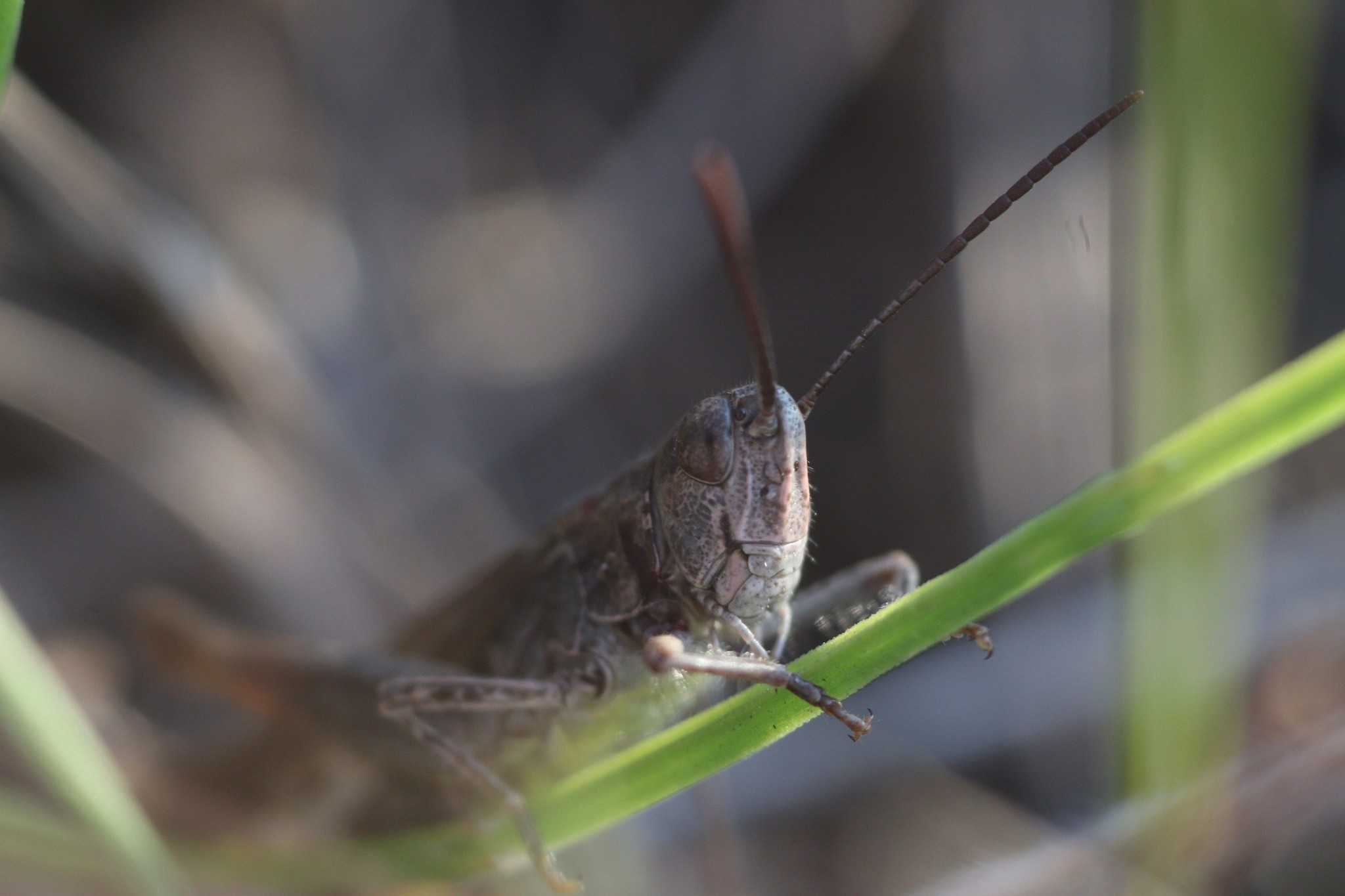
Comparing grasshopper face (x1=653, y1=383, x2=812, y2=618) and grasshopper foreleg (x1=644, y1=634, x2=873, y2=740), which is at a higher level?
grasshopper face (x1=653, y1=383, x2=812, y2=618)

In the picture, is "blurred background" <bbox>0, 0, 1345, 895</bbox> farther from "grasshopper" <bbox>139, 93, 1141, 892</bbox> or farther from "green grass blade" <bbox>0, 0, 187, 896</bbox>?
"green grass blade" <bbox>0, 0, 187, 896</bbox>

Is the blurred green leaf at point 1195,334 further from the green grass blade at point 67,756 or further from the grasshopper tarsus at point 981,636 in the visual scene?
the green grass blade at point 67,756

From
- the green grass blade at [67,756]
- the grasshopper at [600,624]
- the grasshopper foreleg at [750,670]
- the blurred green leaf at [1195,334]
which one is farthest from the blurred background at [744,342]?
the green grass blade at [67,756]

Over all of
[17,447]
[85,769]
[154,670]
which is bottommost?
[85,769]

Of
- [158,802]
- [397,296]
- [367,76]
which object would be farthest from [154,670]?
[367,76]

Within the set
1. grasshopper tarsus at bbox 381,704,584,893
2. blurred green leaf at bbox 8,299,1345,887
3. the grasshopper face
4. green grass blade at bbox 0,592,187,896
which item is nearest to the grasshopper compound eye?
the grasshopper face

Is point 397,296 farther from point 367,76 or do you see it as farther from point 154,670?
point 154,670

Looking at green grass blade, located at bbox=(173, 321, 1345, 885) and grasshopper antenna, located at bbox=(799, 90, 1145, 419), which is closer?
green grass blade, located at bbox=(173, 321, 1345, 885)
